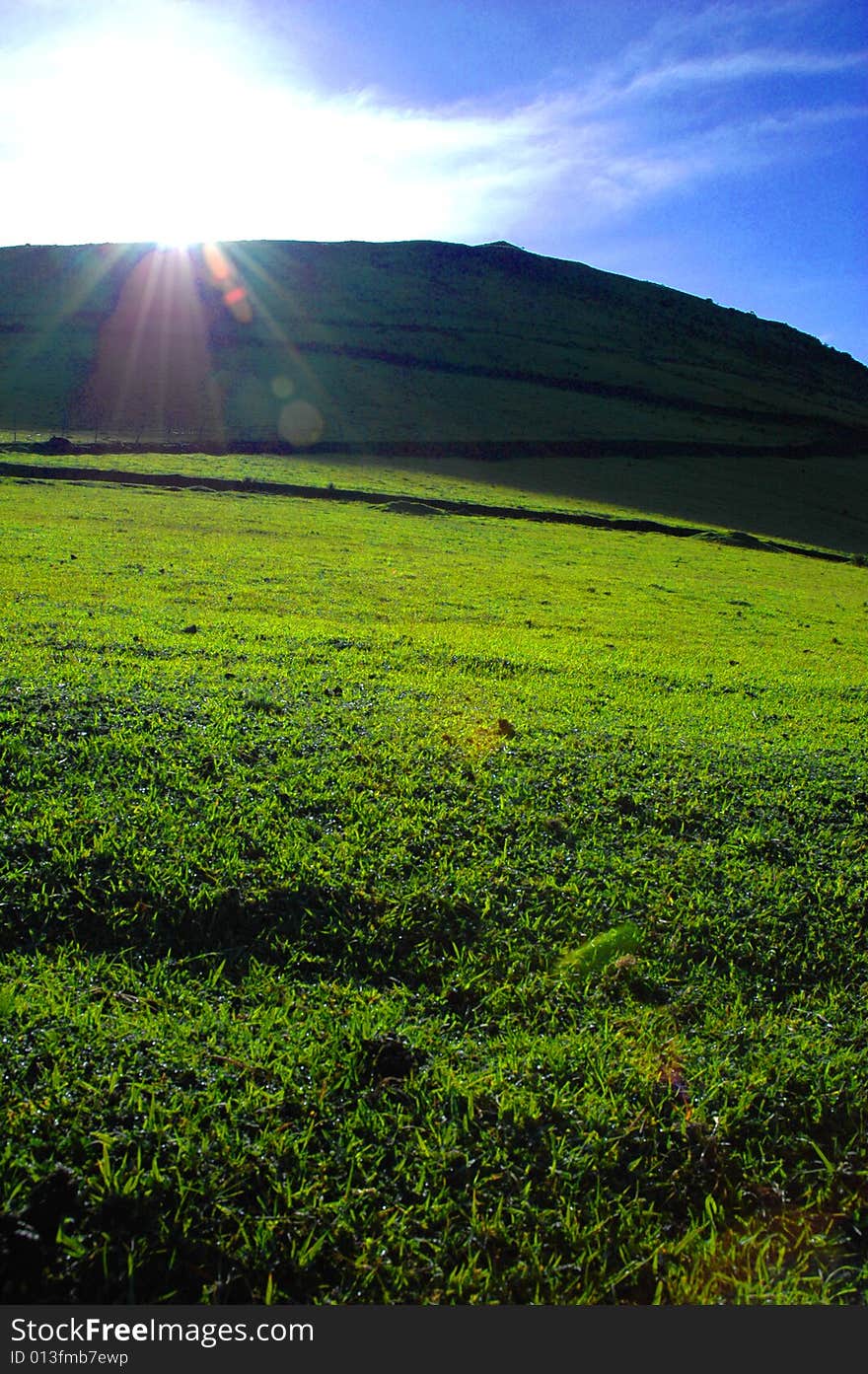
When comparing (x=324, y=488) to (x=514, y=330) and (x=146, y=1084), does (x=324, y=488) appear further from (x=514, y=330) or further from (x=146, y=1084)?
(x=514, y=330)

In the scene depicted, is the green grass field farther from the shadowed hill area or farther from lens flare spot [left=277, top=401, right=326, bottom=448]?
lens flare spot [left=277, top=401, right=326, bottom=448]

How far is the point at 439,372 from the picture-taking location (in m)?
73.5

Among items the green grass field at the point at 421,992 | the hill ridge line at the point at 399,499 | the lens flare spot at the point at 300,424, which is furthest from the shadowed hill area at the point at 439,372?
the green grass field at the point at 421,992

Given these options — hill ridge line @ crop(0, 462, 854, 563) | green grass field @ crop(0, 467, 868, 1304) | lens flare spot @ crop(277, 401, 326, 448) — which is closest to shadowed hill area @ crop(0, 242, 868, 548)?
lens flare spot @ crop(277, 401, 326, 448)

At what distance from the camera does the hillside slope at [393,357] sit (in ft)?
184

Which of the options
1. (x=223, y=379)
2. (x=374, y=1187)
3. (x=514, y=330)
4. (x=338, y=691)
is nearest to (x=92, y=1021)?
(x=374, y=1187)

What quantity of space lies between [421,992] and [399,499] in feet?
110

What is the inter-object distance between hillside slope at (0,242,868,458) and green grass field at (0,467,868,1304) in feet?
141

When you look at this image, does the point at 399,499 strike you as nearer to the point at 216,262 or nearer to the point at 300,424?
the point at 300,424

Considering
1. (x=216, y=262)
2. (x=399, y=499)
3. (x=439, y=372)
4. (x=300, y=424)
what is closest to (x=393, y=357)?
(x=439, y=372)

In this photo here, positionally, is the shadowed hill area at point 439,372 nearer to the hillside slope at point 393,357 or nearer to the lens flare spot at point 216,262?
the hillside slope at point 393,357

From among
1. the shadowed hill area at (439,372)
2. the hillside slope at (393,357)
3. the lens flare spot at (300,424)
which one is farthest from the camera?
the hillside slope at (393,357)

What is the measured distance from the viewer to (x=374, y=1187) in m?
3.20

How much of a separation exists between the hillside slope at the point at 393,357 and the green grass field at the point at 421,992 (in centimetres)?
4298
